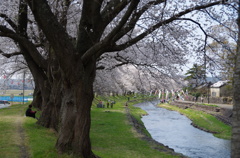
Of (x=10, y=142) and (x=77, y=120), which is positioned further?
(x=10, y=142)

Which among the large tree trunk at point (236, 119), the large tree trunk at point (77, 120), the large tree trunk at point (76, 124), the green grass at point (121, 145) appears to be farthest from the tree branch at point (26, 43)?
the large tree trunk at point (236, 119)

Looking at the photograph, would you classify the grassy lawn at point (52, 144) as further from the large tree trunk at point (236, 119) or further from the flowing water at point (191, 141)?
the large tree trunk at point (236, 119)

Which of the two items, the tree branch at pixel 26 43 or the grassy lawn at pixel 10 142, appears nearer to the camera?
the grassy lawn at pixel 10 142

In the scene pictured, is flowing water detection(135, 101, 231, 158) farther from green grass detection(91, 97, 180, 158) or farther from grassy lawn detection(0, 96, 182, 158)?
grassy lawn detection(0, 96, 182, 158)

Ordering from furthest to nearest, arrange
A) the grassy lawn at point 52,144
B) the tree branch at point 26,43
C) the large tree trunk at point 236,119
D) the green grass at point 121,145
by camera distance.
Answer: the green grass at point 121,145, the tree branch at point 26,43, the grassy lawn at point 52,144, the large tree trunk at point 236,119

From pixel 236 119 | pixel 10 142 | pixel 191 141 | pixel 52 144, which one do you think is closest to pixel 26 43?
pixel 10 142

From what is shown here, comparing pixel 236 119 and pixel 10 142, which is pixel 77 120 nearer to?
pixel 10 142

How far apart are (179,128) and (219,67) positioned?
19734 mm

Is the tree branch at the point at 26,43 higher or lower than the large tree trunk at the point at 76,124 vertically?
higher

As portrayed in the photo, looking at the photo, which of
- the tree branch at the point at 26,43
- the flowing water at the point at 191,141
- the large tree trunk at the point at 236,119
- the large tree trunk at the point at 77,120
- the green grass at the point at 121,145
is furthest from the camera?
the flowing water at the point at 191,141

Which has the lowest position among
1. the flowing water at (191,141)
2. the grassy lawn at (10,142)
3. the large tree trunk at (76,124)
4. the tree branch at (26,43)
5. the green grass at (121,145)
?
the flowing water at (191,141)

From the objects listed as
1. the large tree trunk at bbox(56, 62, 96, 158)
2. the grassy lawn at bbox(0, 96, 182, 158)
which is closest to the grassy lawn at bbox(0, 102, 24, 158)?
the grassy lawn at bbox(0, 96, 182, 158)

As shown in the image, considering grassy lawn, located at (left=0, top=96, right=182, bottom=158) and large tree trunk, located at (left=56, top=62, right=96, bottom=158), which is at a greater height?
large tree trunk, located at (left=56, top=62, right=96, bottom=158)

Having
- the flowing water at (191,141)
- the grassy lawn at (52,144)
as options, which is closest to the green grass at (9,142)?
the grassy lawn at (52,144)
